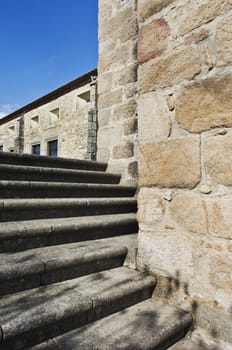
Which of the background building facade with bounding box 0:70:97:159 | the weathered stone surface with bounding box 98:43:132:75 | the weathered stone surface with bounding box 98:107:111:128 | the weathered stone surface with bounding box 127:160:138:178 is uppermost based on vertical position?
the background building facade with bounding box 0:70:97:159

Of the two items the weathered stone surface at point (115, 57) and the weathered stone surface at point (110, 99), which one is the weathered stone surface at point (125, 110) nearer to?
the weathered stone surface at point (110, 99)

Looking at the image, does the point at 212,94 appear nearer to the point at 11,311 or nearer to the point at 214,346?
the point at 214,346

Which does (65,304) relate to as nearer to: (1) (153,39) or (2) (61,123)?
(1) (153,39)

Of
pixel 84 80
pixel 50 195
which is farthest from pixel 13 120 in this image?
pixel 50 195

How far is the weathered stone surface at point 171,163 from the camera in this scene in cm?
136

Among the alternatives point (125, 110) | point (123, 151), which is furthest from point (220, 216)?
point (125, 110)

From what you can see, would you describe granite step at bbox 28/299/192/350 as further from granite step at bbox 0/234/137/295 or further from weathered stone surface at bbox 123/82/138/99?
weathered stone surface at bbox 123/82/138/99

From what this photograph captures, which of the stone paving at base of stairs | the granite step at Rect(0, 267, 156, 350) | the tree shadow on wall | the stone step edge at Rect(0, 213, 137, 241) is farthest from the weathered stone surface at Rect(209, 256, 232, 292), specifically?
the stone step edge at Rect(0, 213, 137, 241)

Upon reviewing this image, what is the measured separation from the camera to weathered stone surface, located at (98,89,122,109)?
111 inches

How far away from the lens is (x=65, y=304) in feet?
3.56

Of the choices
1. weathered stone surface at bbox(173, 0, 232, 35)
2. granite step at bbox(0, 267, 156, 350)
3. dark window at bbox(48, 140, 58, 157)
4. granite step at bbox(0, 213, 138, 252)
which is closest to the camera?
granite step at bbox(0, 267, 156, 350)

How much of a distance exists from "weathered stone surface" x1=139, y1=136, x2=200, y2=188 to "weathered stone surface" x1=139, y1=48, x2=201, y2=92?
345mm

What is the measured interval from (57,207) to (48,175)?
0.42m

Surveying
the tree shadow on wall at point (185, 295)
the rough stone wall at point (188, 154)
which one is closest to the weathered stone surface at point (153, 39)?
the rough stone wall at point (188, 154)
